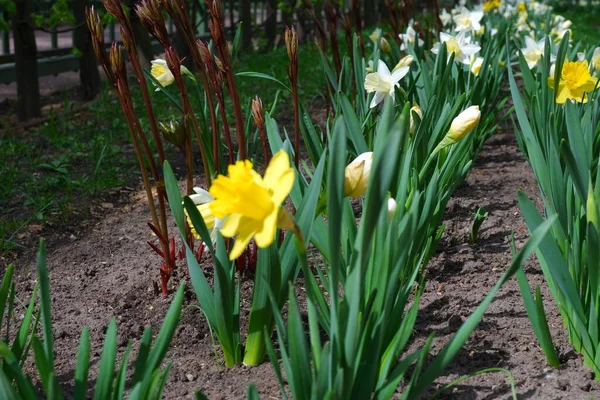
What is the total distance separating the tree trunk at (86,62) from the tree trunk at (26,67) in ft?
2.00

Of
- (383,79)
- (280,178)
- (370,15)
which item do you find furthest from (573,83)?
(370,15)

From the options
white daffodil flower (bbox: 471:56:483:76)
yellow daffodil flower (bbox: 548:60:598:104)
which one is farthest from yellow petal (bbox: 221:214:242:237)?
white daffodil flower (bbox: 471:56:483:76)

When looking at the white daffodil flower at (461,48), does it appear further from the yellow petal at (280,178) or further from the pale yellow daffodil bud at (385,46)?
the yellow petal at (280,178)

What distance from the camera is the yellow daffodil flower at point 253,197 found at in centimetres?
91

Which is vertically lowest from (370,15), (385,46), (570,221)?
(370,15)

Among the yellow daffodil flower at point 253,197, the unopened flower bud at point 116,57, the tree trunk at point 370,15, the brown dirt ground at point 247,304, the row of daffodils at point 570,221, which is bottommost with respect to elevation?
the tree trunk at point 370,15

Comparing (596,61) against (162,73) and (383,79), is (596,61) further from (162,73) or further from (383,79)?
(162,73)

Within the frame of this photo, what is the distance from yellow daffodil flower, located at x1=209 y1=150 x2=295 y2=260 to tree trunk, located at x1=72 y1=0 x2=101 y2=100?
4.44 meters

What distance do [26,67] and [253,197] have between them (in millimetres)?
3997

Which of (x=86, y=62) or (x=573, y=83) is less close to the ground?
(x=573, y=83)

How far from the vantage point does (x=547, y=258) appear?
137cm

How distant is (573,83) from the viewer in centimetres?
201

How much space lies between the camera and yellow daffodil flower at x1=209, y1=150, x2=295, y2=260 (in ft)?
2.98

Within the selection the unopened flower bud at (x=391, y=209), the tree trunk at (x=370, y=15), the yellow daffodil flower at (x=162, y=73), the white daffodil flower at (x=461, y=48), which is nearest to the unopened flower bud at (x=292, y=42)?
the yellow daffodil flower at (x=162, y=73)
